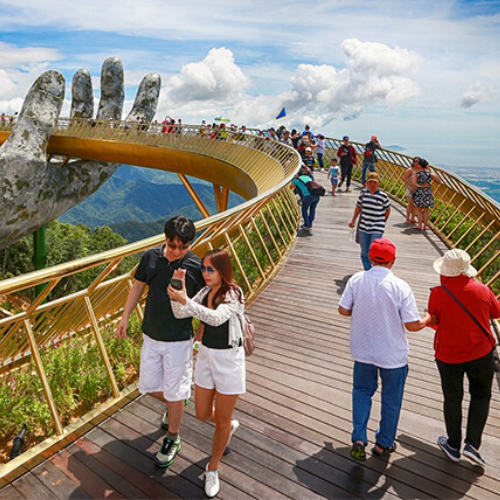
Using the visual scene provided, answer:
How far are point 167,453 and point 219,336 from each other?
3.53ft

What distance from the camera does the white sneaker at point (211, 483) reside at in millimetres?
3061

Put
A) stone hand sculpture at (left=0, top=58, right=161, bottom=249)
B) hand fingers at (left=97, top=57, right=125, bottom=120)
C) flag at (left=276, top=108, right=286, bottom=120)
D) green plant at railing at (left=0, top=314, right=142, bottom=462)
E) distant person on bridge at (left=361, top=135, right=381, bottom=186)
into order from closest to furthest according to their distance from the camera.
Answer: green plant at railing at (left=0, top=314, right=142, bottom=462) → distant person on bridge at (left=361, top=135, right=381, bottom=186) → flag at (left=276, top=108, right=286, bottom=120) → stone hand sculpture at (left=0, top=58, right=161, bottom=249) → hand fingers at (left=97, top=57, right=125, bottom=120)

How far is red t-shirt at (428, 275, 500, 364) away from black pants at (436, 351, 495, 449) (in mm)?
73

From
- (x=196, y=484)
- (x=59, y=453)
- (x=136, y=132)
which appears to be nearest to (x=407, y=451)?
(x=196, y=484)

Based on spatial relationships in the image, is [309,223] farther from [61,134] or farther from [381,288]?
[61,134]

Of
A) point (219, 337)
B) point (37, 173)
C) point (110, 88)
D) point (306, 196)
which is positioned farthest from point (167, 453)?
point (110, 88)

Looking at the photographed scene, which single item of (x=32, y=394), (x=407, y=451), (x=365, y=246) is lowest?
(x=32, y=394)

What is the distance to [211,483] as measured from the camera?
121 inches

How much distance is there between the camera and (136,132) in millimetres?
24562

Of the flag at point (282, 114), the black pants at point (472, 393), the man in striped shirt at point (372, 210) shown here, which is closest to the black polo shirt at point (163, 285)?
the black pants at point (472, 393)

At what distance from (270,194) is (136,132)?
19.6 metres

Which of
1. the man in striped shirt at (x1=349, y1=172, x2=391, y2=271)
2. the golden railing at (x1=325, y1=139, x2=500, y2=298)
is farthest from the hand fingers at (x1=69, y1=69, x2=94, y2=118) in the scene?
the man in striped shirt at (x1=349, y1=172, x2=391, y2=271)

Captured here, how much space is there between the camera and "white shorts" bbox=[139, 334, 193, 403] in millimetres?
3129

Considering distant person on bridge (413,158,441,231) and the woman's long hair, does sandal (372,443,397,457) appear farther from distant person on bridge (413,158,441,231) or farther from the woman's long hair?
distant person on bridge (413,158,441,231)
